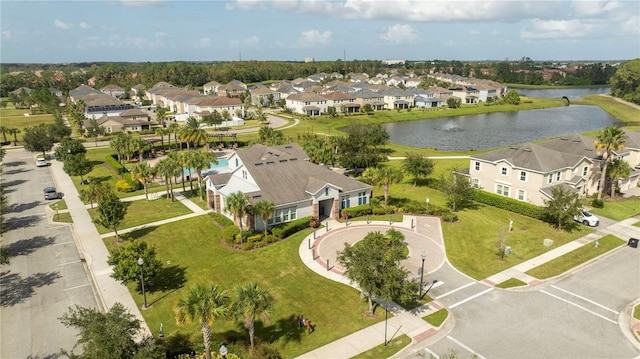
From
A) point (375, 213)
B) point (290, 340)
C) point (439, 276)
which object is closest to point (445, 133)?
point (375, 213)

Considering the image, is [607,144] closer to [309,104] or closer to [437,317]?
[437,317]

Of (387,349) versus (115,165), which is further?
(115,165)

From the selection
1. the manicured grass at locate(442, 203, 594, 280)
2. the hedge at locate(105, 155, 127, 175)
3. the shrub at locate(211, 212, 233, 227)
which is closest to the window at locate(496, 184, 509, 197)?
the manicured grass at locate(442, 203, 594, 280)

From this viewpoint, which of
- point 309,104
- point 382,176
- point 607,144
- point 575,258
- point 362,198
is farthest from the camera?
point 309,104

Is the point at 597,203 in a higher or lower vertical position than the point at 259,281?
higher

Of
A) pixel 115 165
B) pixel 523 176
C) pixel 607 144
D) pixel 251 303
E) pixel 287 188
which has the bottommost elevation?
pixel 115 165

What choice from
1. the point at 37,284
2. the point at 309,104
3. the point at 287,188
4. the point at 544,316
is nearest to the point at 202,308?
the point at 37,284
